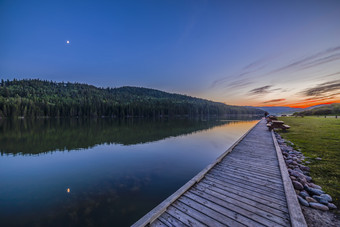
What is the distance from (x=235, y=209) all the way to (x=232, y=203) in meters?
0.30

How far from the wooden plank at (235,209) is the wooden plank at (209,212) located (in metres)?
0.20

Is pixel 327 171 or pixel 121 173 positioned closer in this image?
pixel 327 171

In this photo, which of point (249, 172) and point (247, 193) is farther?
point (249, 172)

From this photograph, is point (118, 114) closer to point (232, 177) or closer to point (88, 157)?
point (88, 157)

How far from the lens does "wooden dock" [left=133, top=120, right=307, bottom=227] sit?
3779mm

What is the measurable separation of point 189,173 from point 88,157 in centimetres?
1031

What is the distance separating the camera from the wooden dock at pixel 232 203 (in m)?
3.78

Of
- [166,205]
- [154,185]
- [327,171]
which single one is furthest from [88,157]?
[327,171]

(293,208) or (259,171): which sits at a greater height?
(293,208)

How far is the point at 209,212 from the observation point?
13.7 ft

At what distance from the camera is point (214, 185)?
5.88 meters

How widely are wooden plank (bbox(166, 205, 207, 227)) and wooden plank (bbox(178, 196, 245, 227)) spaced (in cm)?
46

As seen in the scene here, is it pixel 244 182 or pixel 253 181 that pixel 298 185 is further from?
pixel 244 182

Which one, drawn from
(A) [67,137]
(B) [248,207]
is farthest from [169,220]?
(A) [67,137]
